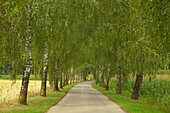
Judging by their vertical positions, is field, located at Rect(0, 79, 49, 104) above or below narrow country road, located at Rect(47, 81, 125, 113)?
above

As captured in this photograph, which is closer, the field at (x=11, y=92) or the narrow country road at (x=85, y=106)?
the narrow country road at (x=85, y=106)

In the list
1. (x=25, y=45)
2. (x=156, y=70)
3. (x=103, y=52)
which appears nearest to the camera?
(x=25, y=45)

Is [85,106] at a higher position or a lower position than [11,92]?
lower


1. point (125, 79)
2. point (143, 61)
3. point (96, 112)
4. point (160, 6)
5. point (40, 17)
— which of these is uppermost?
point (40, 17)

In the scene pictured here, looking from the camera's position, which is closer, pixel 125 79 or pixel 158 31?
pixel 158 31

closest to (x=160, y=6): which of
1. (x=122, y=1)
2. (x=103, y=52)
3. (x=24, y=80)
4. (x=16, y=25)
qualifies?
(x=16, y=25)

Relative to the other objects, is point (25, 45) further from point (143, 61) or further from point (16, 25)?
point (143, 61)

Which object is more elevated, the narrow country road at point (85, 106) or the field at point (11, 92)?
the field at point (11, 92)

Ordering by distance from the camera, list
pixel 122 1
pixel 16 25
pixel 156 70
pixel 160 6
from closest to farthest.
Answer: pixel 160 6, pixel 16 25, pixel 156 70, pixel 122 1

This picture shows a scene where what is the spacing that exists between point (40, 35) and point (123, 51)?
6639mm

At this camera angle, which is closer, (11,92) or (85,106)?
(85,106)

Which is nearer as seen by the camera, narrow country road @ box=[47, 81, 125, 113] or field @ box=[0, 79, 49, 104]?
narrow country road @ box=[47, 81, 125, 113]

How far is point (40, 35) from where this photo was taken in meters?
14.3

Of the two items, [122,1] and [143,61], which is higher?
[122,1]
